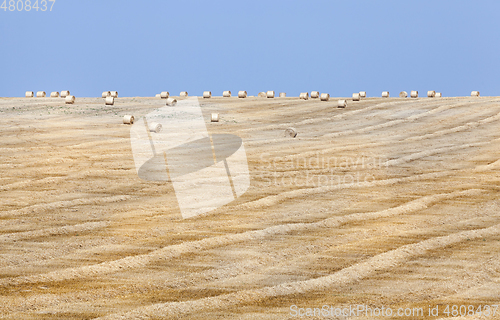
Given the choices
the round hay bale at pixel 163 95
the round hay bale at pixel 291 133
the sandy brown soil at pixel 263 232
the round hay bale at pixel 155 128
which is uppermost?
the round hay bale at pixel 163 95

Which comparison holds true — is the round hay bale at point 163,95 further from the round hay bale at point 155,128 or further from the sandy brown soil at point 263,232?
the sandy brown soil at point 263,232

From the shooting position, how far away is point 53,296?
7.37 metres

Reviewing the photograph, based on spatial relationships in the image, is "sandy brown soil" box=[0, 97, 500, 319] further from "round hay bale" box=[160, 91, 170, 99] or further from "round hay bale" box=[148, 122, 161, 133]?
"round hay bale" box=[160, 91, 170, 99]

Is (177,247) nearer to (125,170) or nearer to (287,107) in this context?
(125,170)

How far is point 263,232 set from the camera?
32.4 feet

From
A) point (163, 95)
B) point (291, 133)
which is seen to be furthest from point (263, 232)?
point (163, 95)

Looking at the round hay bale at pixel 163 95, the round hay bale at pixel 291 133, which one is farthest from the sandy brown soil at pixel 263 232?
the round hay bale at pixel 163 95

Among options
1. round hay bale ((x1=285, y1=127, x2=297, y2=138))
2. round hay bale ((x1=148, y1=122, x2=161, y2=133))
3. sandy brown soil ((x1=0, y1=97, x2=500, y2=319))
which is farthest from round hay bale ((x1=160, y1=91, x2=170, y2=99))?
round hay bale ((x1=285, y1=127, x2=297, y2=138))

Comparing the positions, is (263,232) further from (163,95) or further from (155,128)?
(163,95)

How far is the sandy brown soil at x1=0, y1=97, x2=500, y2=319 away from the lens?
24.3 feet

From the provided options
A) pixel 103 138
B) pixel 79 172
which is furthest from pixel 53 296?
pixel 103 138

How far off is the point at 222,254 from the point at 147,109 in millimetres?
16992

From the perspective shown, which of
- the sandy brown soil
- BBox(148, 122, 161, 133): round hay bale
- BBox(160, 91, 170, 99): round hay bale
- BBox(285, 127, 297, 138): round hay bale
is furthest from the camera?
BBox(160, 91, 170, 99): round hay bale

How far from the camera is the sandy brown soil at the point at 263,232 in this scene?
24.3ft
